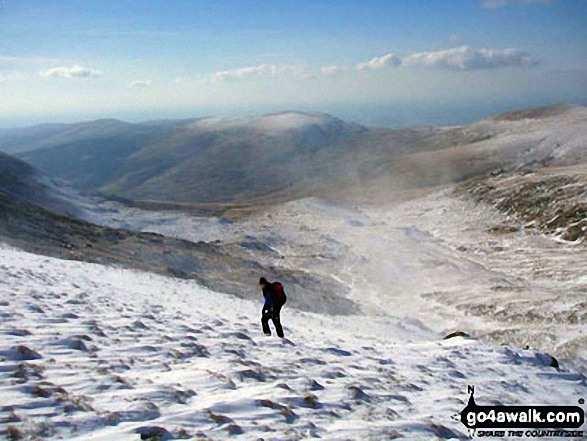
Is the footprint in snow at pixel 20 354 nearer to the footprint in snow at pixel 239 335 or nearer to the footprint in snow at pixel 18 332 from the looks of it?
the footprint in snow at pixel 18 332

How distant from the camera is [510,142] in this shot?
122125mm

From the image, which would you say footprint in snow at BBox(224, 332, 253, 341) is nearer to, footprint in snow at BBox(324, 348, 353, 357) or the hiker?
the hiker

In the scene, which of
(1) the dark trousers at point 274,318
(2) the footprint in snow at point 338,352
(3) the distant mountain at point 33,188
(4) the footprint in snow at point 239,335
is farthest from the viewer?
(3) the distant mountain at point 33,188

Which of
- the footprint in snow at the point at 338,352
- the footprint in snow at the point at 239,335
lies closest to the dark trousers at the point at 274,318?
the footprint in snow at the point at 239,335

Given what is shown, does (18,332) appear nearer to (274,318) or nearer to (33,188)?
(274,318)

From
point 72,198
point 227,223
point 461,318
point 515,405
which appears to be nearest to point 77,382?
point 515,405

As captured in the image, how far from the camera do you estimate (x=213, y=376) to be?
1082 centimetres

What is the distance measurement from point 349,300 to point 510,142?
10320 centimetres

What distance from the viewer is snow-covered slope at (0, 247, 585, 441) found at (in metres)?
8.26

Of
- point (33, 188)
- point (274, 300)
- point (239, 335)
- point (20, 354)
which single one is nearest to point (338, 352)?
point (274, 300)

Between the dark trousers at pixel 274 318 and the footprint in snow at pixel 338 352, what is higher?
the dark trousers at pixel 274 318

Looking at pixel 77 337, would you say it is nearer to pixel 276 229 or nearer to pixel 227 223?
pixel 276 229

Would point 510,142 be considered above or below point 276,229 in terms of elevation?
above

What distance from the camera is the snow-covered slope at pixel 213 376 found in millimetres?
8258
